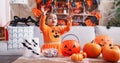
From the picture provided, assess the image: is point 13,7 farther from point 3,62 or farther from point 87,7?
point 3,62

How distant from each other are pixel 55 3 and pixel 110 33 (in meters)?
1.75

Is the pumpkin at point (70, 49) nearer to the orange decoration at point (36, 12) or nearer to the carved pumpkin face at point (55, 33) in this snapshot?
the carved pumpkin face at point (55, 33)

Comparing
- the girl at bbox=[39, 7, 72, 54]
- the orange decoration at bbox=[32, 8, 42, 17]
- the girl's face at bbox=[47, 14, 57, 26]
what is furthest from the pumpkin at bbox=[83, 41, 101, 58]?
the orange decoration at bbox=[32, 8, 42, 17]

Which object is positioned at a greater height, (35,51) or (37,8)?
(37,8)

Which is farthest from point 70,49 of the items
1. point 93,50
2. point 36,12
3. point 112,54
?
point 36,12

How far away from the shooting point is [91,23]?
12.7 ft

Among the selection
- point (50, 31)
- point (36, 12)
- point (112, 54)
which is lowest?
point (112, 54)

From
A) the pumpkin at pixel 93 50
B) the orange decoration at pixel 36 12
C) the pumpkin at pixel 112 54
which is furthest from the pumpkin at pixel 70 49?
the orange decoration at pixel 36 12

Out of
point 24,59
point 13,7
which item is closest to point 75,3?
point 13,7

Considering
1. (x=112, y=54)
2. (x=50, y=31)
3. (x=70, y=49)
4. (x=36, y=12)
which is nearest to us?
(x=112, y=54)

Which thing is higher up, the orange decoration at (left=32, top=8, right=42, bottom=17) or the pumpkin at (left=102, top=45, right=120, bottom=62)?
the orange decoration at (left=32, top=8, right=42, bottom=17)

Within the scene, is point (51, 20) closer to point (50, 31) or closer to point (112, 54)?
point (50, 31)

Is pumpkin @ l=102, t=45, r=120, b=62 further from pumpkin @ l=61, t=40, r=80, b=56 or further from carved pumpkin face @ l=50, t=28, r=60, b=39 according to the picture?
carved pumpkin face @ l=50, t=28, r=60, b=39

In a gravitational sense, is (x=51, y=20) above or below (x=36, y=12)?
below
